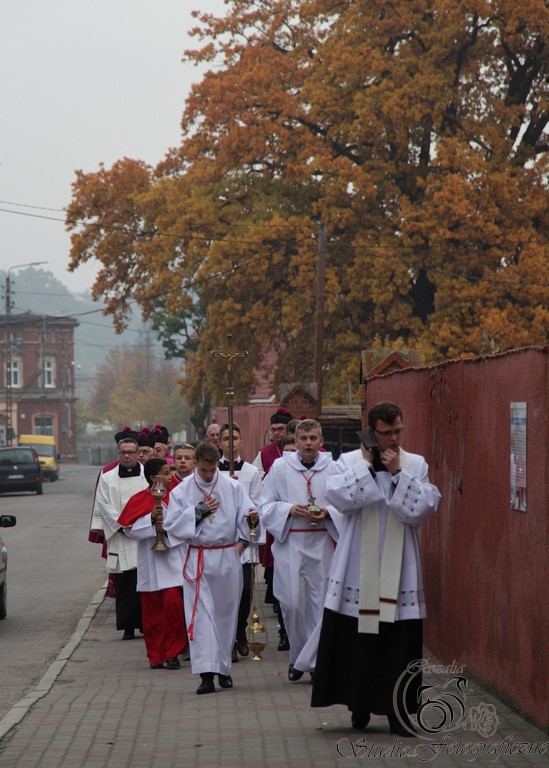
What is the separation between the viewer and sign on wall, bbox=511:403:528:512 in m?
7.68

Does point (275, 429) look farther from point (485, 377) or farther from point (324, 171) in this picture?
point (324, 171)

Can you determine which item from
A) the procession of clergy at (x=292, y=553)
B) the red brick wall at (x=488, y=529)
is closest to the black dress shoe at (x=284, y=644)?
the procession of clergy at (x=292, y=553)

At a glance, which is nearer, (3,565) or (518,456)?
(518,456)

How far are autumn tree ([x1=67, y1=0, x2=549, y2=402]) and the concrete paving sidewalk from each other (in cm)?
2234

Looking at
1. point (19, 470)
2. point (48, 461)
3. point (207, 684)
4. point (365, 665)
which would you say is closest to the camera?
point (365, 665)

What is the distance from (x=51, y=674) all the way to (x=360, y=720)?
364cm

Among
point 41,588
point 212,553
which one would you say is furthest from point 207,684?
point 41,588

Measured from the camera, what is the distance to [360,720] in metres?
7.64

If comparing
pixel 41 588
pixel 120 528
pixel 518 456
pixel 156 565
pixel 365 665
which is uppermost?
pixel 518 456

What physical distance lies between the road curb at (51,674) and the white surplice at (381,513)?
206 cm

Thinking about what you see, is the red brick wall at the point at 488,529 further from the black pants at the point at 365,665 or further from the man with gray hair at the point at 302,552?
the man with gray hair at the point at 302,552

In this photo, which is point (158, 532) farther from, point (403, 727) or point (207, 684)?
point (403, 727)

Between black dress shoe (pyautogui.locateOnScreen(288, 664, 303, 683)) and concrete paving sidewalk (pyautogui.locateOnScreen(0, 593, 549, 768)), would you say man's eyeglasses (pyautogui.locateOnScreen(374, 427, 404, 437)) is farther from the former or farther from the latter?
black dress shoe (pyautogui.locateOnScreen(288, 664, 303, 683))

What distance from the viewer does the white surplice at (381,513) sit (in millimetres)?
7344
